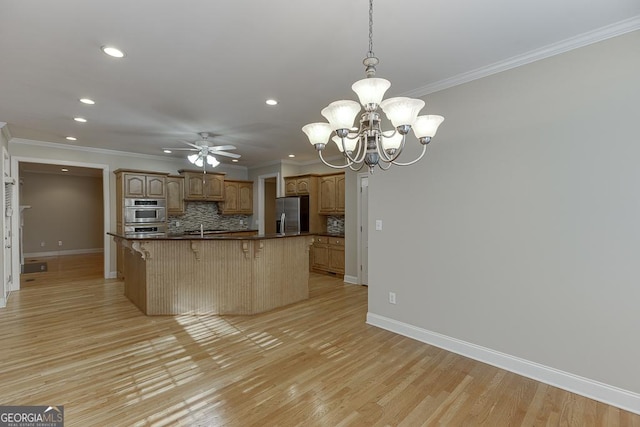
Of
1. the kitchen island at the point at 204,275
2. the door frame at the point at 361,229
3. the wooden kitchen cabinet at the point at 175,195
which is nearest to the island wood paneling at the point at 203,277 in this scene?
the kitchen island at the point at 204,275

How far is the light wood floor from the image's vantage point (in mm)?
2029

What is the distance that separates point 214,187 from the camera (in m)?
7.14

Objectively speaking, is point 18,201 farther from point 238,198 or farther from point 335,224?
point 335,224

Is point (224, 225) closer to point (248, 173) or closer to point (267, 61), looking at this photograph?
point (248, 173)

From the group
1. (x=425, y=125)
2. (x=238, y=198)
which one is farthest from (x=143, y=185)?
(x=425, y=125)

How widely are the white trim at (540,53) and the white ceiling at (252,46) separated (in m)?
0.01

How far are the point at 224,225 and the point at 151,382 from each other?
18.5 feet

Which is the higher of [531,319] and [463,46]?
[463,46]

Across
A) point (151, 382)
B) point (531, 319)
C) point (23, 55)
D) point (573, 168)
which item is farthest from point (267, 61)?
point (531, 319)

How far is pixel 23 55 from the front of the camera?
2.46 metres

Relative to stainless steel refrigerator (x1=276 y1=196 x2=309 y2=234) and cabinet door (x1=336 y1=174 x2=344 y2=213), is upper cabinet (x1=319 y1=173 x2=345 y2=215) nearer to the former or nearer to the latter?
cabinet door (x1=336 y1=174 x2=344 y2=213)

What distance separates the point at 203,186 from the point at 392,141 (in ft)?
19.3

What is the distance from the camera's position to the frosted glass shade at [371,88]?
1.65m

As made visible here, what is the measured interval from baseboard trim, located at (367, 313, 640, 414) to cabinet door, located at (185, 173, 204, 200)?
5328 mm
